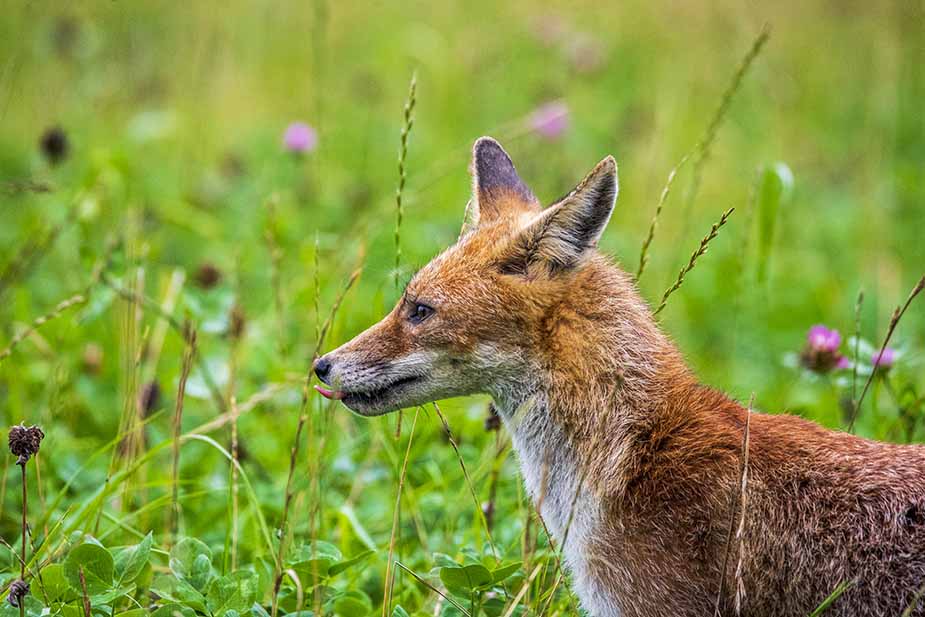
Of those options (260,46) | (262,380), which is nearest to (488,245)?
(262,380)

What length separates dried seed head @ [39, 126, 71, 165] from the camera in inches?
249

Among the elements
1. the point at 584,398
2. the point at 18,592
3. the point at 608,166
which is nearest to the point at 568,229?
the point at 608,166

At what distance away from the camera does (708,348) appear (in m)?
7.95

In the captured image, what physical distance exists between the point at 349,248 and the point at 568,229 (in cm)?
248

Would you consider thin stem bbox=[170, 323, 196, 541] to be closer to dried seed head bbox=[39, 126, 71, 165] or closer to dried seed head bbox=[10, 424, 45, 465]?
dried seed head bbox=[10, 424, 45, 465]

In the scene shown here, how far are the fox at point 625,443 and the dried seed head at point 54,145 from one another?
302cm

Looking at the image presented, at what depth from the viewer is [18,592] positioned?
11.3ft

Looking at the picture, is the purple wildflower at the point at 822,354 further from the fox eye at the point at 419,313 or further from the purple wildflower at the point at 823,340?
the fox eye at the point at 419,313

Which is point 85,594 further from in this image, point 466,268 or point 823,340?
point 823,340

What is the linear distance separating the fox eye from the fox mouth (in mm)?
230

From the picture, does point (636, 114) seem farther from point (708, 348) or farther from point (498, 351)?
point (498, 351)

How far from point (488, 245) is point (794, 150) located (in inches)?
Answer: 310

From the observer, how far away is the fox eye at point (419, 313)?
421cm

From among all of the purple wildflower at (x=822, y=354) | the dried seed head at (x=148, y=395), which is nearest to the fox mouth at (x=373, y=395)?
the dried seed head at (x=148, y=395)
